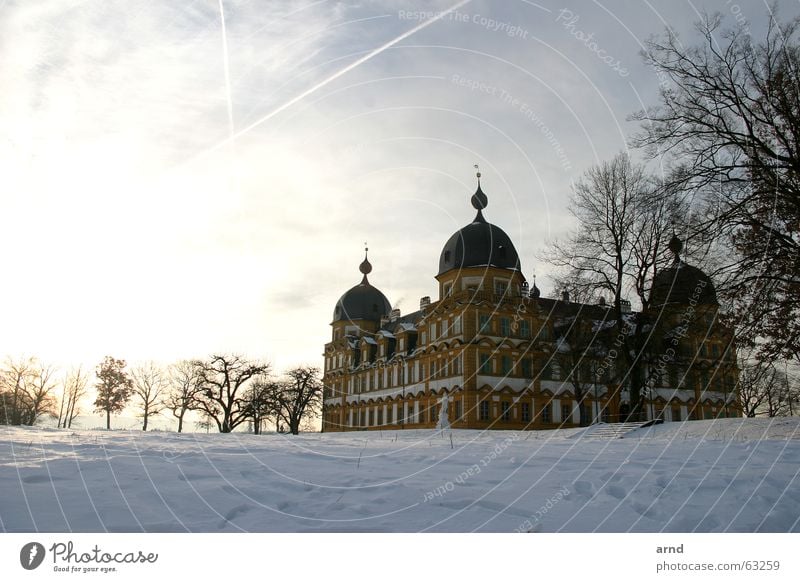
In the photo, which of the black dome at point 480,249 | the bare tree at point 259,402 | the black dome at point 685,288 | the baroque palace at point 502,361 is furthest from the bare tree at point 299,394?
the black dome at point 685,288

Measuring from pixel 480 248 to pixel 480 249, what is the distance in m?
0.13

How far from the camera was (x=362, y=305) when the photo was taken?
7106 cm

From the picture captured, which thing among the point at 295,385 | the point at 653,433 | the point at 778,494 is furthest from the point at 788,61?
the point at 295,385

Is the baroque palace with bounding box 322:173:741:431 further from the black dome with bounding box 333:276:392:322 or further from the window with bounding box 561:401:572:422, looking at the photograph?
the black dome with bounding box 333:276:392:322

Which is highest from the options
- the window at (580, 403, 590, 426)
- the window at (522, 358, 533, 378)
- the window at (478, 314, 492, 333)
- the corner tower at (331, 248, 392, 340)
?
the corner tower at (331, 248, 392, 340)

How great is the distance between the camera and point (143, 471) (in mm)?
6578

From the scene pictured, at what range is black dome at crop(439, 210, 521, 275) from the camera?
4878cm

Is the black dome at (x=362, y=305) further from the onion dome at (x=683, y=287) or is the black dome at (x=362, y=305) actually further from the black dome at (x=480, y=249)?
the onion dome at (x=683, y=287)

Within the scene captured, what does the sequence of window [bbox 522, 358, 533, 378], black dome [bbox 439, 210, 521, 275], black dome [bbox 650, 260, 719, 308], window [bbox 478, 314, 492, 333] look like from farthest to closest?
black dome [bbox 439, 210, 521, 275], window [bbox 522, 358, 533, 378], window [bbox 478, 314, 492, 333], black dome [bbox 650, 260, 719, 308]

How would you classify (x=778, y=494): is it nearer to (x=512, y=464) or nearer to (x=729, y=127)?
(x=512, y=464)

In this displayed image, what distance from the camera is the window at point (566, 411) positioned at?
4769 centimetres

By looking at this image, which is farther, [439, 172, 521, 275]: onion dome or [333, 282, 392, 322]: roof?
[333, 282, 392, 322]: roof

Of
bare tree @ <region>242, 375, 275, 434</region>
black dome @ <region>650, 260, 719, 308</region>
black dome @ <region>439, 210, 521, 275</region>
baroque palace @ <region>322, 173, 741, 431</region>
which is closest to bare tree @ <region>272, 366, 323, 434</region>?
bare tree @ <region>242, 375, 275, 434</region>

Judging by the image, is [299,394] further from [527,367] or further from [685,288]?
[685,288]
